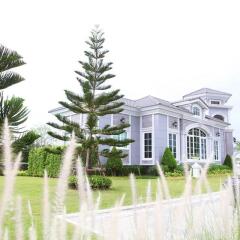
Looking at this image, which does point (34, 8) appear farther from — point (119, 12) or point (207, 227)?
point (207, 227)

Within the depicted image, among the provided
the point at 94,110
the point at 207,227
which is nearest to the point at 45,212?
the point at 207,227

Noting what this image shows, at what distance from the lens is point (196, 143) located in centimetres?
3092

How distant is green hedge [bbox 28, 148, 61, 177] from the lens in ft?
80.9

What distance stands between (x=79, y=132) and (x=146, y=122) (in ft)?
37.5

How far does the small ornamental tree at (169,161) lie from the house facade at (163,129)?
55 centimetres

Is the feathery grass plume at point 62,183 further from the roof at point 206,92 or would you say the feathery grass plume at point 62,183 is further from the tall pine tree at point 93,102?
the roof at point 206,92

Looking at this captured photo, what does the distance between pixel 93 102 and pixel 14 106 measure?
718 centimetres

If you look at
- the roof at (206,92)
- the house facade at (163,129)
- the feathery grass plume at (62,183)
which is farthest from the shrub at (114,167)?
the feathery grass plume at (62,183)

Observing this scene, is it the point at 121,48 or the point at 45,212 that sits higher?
the point at 121,48

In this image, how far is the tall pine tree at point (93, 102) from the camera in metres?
16.4

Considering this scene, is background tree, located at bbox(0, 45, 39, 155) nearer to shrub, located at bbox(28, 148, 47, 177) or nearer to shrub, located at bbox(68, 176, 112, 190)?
shrub, located at bbox(68, 176, 112, 190)

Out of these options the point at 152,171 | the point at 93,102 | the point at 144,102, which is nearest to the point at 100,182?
the point at 93,102

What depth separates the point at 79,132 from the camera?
1656 centimetres

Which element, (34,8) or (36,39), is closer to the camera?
(34,8)
